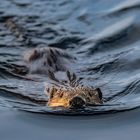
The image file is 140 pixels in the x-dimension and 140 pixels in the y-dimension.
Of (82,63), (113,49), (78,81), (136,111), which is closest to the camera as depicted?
(136,111)

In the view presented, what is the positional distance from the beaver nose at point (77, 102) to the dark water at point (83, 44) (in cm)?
6

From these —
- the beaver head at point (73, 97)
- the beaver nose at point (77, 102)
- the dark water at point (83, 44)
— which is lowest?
the beaver nose at point (77, 102)

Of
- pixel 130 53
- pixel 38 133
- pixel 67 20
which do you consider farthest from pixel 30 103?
pixel 67 20

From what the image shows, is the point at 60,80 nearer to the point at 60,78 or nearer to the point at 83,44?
the point at 60,78

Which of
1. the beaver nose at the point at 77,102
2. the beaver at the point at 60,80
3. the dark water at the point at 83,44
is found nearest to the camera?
the beaver nose at the point at 77,102

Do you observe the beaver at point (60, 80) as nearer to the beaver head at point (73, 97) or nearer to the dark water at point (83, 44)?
the beaver head at point (73, 97)

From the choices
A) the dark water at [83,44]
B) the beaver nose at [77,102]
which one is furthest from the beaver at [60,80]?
the dark water at [83,44]

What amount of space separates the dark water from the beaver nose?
2.6 inches

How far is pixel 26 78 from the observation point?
7.63m

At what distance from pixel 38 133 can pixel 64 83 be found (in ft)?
5.02

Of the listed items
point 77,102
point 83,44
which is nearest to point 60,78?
point 77,102

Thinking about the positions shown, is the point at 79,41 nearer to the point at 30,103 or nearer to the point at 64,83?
the point at 64,83

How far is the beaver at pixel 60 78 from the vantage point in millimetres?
6113

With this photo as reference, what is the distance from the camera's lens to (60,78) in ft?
24.3
